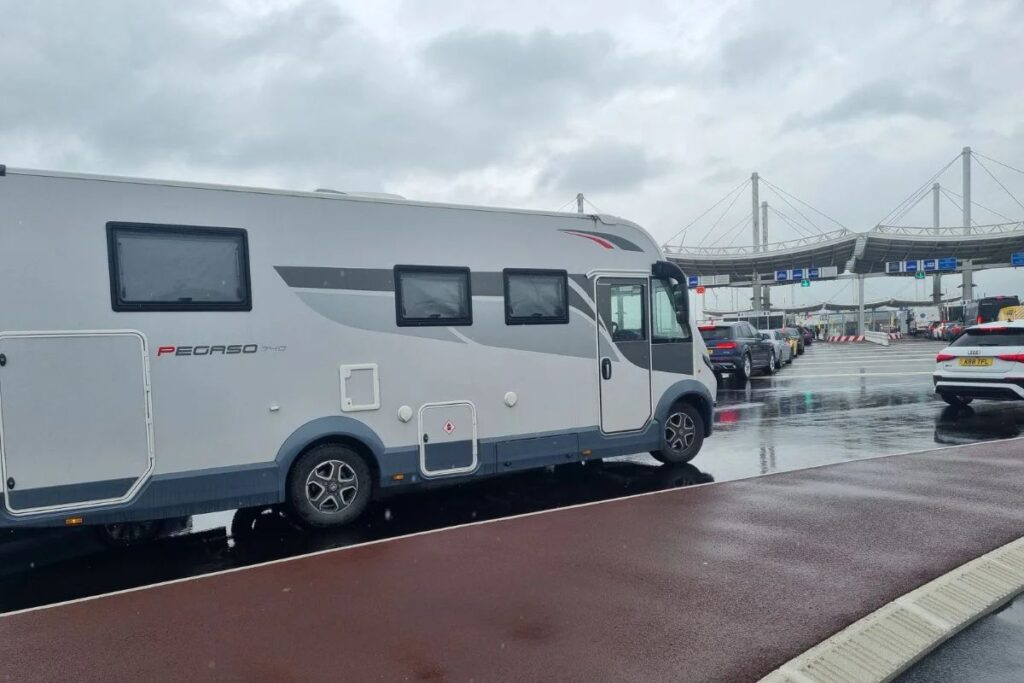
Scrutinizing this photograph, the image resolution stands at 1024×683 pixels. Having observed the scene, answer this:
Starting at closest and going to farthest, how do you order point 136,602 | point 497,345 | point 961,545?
A: point 136,602 < point 961,545 < point 497,345

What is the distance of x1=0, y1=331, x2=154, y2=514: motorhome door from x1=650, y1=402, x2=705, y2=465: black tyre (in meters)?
5.51

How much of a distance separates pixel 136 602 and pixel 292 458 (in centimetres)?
168

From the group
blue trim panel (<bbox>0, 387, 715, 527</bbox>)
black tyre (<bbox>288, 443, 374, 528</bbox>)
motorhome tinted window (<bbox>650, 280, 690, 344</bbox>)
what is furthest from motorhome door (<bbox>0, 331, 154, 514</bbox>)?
motorhome tinted window (<bbox>650, 280, 690, 344</bbox>)

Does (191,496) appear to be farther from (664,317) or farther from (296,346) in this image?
(664,317)

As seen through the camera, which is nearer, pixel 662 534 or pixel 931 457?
pixel 662 534

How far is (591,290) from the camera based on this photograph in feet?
25.3

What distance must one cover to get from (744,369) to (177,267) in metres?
17.8

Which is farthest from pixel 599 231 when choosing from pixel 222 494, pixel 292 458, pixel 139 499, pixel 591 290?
pixel 139 499

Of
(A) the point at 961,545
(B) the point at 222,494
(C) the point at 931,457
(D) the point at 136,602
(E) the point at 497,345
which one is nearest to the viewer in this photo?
(D) the point at 136,602

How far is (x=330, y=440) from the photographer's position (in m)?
6.28

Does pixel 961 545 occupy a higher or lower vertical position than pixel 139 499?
lower

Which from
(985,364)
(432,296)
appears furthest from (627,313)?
(985,364)

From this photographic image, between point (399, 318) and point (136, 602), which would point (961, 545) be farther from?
point (136, 602)

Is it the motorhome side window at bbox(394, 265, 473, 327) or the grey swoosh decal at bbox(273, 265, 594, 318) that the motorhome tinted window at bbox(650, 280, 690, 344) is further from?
the motorhome side window at bbox(394, 265, 473, 327)
